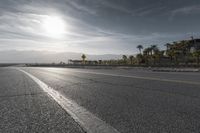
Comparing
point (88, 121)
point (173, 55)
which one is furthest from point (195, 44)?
point (88, 121)

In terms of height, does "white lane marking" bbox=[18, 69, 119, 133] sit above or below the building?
below

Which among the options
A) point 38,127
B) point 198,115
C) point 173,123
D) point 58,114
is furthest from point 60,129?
point 198,115

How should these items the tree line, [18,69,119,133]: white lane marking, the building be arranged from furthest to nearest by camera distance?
1. the building
2. the tree line
3. [18,69,119,133]: white lane marking

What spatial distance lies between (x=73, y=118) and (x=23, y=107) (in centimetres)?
195

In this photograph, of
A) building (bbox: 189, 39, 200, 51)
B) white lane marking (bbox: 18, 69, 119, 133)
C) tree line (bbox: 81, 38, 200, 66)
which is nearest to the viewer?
white lane marking (bbox: 18, 69, 119, 133)

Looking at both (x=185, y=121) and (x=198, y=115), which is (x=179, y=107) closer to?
(x=198, y=115)

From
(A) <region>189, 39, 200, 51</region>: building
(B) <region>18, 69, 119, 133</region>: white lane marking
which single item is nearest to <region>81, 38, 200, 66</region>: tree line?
(A) <region>189, 39, 200, 51</region>: building

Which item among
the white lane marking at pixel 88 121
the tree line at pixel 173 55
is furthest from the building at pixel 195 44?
the white lane marking at pixel 88 121

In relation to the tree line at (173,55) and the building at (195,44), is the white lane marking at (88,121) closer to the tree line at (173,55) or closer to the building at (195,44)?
the tree line at (173,55)

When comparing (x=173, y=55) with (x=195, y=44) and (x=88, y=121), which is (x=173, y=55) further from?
(x=88, y=121)

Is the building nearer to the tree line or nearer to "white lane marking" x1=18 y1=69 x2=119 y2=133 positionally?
the tree line

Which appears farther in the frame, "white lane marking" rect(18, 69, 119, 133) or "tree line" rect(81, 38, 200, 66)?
"tree line" rect(81, 38, 200, 66)

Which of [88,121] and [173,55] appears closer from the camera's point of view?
[88,121]

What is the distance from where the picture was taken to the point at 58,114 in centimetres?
502
